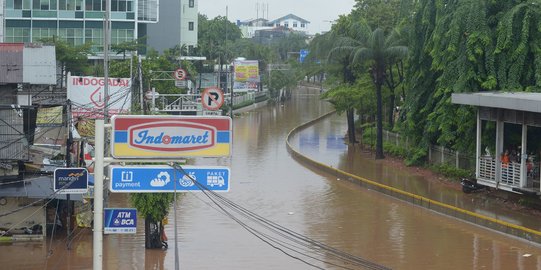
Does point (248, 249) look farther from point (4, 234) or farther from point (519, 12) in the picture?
point (519, 12)

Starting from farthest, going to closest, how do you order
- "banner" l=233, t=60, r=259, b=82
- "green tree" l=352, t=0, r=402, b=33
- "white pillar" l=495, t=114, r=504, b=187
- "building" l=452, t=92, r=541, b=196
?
"banner" l=233, t=60, r=259, b=82 → "green tree" l=352, t=0, r=402, b=33 → "white pillar" l=495, t=114, r=504, b=187 → "building" l=452, t=92, r=541, b=196

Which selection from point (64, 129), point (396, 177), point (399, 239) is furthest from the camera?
point (396, 177)

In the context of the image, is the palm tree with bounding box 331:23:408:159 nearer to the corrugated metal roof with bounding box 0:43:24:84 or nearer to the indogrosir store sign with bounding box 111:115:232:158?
the corrugated metal roof with bounding box 0:43:24:84

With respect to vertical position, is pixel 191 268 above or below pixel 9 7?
below

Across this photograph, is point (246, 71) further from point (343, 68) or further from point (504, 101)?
point (504, 101)

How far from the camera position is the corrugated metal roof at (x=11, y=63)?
75.2 feet

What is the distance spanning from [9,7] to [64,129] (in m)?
40.2

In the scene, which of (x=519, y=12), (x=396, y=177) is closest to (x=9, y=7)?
(x=396, y=177)

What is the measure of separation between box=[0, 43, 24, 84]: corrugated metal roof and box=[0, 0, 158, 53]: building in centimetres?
3711

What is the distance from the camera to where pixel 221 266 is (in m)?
18.3

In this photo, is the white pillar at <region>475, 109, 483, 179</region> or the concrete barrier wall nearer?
the concrete barrier wall

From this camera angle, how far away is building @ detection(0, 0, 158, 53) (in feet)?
200

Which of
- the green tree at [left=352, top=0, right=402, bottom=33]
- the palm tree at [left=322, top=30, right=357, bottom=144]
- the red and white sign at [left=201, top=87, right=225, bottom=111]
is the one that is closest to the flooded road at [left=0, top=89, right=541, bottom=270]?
the red and white sign at [left=201, top=87, right=225, bottom=111]

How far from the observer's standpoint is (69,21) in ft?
203
